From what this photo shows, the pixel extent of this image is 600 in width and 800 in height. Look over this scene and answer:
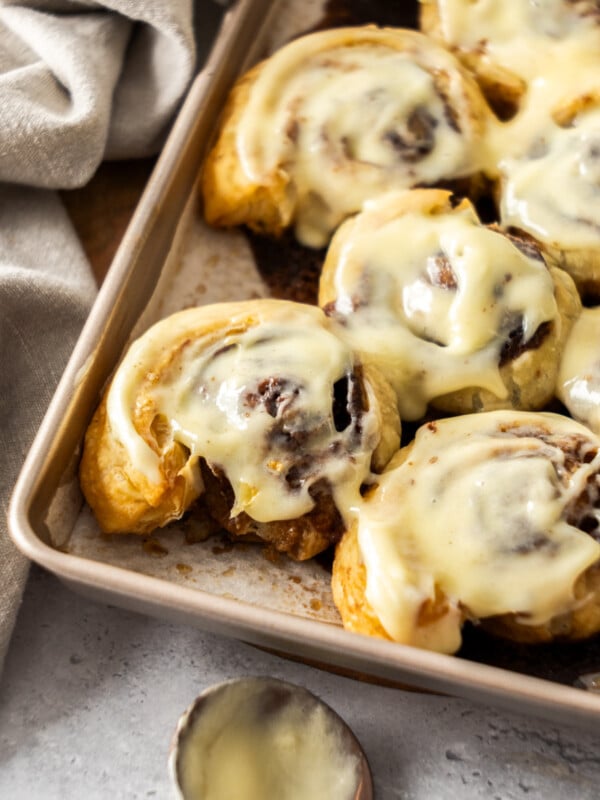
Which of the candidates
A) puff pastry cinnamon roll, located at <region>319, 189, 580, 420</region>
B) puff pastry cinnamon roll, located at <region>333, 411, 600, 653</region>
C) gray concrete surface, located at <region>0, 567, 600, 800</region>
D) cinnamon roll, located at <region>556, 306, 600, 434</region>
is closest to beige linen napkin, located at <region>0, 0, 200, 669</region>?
gray concrete surface, located at <region>0, 567, 600, 800</region>

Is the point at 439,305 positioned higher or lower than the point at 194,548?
higher

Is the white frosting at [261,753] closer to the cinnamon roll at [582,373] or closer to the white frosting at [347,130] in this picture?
the cinnamon roll at [582,373]

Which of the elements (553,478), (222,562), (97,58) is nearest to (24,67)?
(97,58)

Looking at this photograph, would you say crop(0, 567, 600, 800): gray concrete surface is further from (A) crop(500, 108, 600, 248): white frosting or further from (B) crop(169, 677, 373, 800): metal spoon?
(A) crop(500, 108, 600, 248): white frosting

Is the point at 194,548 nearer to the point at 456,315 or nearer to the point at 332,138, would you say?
the point at 456,315

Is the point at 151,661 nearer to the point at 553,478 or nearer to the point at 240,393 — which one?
the point at 240,393

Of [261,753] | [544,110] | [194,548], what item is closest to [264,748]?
[261,753]
